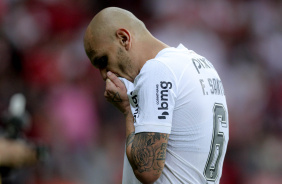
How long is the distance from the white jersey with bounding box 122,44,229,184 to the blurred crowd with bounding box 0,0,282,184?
5.14m

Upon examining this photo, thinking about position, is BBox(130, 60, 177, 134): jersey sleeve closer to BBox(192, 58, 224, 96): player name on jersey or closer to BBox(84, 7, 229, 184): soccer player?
BBox(84, 7, 229, 184): soccer player

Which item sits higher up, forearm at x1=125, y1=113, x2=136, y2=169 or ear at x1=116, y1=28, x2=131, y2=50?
ear at x1=116, y1=28, x2=131, y2=50

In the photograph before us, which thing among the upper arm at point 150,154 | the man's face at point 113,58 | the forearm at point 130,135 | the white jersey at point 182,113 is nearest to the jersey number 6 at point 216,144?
the white jersey at point 182,113

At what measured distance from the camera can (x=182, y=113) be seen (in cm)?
298

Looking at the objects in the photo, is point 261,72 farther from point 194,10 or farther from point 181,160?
point 181,160

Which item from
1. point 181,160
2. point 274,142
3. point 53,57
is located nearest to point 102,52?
point 181,160

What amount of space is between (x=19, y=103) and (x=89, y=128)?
8.75ft

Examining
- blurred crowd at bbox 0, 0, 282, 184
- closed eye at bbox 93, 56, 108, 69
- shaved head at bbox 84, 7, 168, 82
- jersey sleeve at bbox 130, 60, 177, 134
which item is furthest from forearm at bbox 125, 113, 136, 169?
blurred crowd at bbox 0, 0, 282, 184

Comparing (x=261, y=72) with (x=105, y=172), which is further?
(x=261, y=72)

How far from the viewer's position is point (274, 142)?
31.5 ft

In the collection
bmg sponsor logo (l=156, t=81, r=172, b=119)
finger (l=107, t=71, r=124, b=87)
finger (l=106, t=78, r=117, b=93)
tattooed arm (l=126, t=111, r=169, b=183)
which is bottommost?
tattooed arm (l=126, t=111, r=169, b=183)

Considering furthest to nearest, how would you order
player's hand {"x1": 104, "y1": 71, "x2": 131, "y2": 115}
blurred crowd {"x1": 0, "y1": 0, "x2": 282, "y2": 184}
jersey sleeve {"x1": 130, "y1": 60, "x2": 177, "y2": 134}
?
blurred crowd {"x1": 0, "y1": 0, "x2": 282, "y2": 184} → player's hand {"x1": 104, "y1": 71, "x2": 131, "y2": 115} → jersey sleeve {"x1": 130, "y1": 60, "x2": 177, "y2": 134}

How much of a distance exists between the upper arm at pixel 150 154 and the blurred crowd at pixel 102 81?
520 cm

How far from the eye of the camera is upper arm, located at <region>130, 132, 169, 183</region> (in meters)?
2.86
